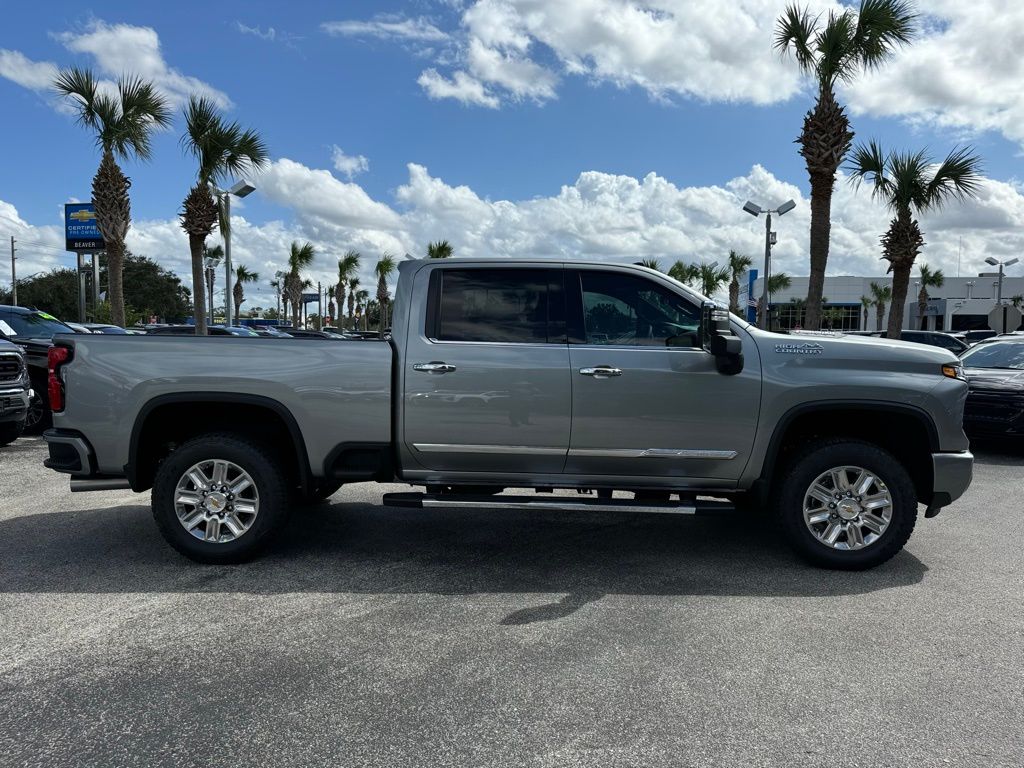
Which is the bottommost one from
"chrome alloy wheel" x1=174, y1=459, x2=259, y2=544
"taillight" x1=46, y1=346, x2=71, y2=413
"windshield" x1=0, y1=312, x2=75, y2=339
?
"chrome alloy wheel" x1=174, y1=459, x2=259, y2=544

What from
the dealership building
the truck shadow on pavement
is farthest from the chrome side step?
the dealership building

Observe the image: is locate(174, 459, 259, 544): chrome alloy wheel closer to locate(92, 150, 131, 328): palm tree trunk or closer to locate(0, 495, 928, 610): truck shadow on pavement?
locate(0, 495, 928, 610): truck shadow on pavement

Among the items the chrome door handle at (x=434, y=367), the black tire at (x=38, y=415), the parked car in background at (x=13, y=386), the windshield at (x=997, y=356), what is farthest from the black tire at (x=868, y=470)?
the black tire at (x=38, y=415)

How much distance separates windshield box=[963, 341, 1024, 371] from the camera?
10867 mm

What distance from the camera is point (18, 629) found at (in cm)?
Answer: 404

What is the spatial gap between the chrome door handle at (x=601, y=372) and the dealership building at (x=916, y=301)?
2865 inches

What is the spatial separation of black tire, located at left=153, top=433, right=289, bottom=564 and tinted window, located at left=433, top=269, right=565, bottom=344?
4.67 ft

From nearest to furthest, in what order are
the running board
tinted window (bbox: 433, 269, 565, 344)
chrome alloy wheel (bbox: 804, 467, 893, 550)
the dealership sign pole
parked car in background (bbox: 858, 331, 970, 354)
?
the running board
chrome alloy wheel (bbox: 804, 467, 893, 550)
tinted window (bbox: 433, 269, 565, 344)
parked car in background (bbox: 858, 331, 970, 354)
the dealership sign pole

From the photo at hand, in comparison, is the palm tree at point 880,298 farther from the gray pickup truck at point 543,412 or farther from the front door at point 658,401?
the front door at point 658,401

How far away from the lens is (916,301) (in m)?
80.6

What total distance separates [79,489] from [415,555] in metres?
2.24

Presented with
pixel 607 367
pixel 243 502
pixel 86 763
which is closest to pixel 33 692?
pixel 86 763

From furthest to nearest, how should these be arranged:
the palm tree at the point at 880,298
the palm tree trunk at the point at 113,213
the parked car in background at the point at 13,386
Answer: the palm tree at the point at 880,298
the palm tree trunk at the point at 113,213
the parked car in background at the point at 13,386

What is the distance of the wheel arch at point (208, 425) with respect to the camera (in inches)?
197
